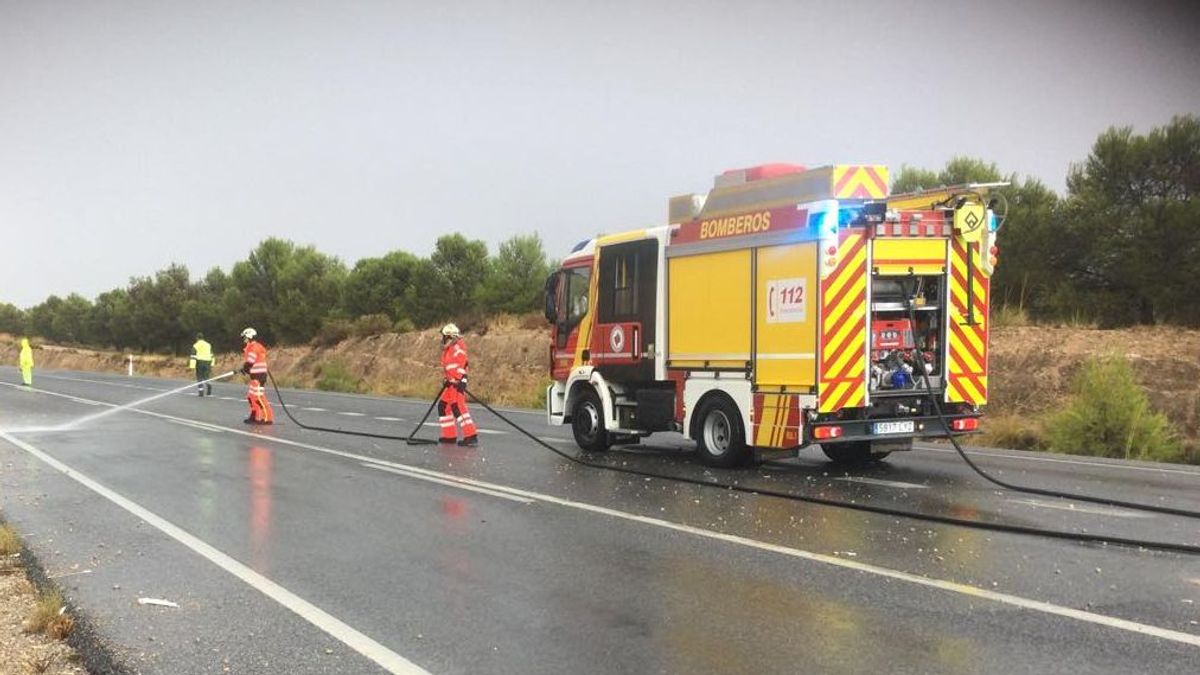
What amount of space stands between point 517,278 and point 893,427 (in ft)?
104

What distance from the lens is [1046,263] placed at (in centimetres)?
2191

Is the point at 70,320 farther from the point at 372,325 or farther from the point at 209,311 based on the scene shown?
the point at 372,325

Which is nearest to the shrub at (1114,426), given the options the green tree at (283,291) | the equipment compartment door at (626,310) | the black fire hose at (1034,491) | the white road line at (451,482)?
the black fire hose at (1034,491)

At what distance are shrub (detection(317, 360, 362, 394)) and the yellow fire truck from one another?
24.8 meters

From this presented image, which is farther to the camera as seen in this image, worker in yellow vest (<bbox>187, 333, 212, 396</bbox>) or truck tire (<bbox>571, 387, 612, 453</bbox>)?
worker in yellow vest (<bbox>187, 333, 212, 396</bbox>)

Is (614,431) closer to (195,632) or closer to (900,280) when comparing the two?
(900,280)

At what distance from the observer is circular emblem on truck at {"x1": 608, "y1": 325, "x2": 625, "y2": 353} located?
1217cm

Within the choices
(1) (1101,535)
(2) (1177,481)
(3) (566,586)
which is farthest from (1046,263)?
(3) (566,586)

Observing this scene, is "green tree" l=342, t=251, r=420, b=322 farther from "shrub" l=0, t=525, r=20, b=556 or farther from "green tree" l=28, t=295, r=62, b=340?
"green tree" l=28, t=295, r=62, b=340

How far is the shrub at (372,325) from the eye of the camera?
43.1 metres

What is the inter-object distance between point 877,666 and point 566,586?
211 centimetres

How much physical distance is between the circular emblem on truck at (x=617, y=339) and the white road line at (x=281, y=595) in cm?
600

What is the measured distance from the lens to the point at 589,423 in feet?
42.1

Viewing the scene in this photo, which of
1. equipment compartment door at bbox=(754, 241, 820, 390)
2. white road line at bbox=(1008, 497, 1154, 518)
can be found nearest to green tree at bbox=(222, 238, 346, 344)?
equipment compartment door at bbox=(754, 241, 820, 390)
